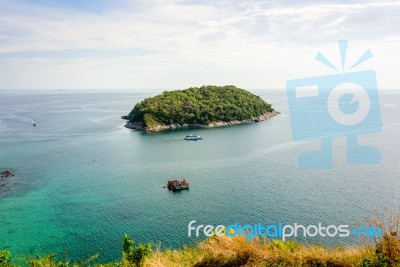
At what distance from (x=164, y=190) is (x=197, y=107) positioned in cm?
5938

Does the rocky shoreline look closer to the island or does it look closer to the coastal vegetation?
the island

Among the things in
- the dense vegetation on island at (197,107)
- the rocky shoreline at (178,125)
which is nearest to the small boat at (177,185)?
the rocky shoreline at (178,125)

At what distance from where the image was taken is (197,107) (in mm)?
99938

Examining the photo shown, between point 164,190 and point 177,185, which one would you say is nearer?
point 177,185

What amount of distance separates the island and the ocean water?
19.6 m

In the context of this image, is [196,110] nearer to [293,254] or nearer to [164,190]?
[164,190]

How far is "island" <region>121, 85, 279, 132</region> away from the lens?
9276 centimetres

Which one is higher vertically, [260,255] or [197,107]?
[197,107]

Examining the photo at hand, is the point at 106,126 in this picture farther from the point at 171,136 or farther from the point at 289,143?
Result: the point at 289,143

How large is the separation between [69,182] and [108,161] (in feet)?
37.5

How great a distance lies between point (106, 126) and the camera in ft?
321

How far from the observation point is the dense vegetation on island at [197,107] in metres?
93.6

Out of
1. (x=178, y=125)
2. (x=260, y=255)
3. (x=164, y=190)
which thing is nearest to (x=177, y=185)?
(x=164, y=190)

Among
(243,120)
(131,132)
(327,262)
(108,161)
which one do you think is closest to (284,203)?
(327,262)
